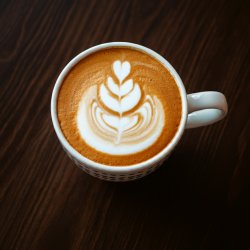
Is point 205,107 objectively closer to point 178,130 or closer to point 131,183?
point 178,130

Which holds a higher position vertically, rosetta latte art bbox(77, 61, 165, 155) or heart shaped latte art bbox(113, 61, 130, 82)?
heart shaped latte art bbox(113, 61, 130, 82)

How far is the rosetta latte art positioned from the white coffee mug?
0.10 ft

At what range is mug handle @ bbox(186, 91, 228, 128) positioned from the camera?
688mm

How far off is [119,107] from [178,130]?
0.11 m

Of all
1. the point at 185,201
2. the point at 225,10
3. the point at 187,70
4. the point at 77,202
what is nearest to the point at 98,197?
the point at 77,202

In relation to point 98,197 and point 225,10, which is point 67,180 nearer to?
point 98,197

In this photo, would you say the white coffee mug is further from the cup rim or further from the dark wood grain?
the dark wood grain

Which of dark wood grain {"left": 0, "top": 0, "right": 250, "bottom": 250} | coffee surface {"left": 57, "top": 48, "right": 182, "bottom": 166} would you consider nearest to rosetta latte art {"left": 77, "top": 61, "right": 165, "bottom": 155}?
coffee surface {"left": 57, "top": 48, "right": 182, "bottom": 166}

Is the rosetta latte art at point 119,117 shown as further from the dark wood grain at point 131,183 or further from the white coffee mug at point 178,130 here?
the dark wood grain at point 131,183

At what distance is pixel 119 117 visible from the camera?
692 millimetres

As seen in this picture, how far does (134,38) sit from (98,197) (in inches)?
14.3

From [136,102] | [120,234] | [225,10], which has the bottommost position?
[120,234]

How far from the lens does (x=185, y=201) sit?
0.81 m

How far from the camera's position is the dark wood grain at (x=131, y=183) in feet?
2.59
